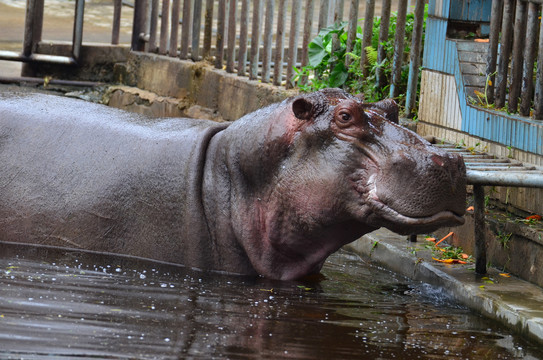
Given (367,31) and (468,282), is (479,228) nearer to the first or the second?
(468,282)

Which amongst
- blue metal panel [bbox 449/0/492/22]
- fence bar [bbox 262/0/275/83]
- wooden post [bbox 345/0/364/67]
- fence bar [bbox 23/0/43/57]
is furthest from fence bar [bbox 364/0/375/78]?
fence bar [bbox 23/0/43/57]

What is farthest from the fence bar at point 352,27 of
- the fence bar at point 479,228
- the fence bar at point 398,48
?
the fence bar at point 479,228

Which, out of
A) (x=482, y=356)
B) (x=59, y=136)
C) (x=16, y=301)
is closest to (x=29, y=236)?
(x=59, y=136)

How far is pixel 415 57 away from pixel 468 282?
222cm

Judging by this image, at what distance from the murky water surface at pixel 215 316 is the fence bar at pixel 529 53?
122 cm

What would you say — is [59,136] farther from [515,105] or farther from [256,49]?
[256,49]

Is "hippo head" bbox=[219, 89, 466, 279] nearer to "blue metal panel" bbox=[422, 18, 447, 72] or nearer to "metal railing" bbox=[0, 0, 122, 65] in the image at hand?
"blue metal panel" bbox=[422, 18, 447, 72]

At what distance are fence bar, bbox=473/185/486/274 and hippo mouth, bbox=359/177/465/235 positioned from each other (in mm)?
517

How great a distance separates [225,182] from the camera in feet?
16.8

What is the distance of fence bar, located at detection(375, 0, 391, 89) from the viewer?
6930 mm

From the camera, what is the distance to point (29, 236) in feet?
17.9

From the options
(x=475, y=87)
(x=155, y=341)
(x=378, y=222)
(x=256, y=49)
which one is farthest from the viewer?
(x=256, y=49)

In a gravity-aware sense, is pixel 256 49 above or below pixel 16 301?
above

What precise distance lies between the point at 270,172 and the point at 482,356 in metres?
1.54
